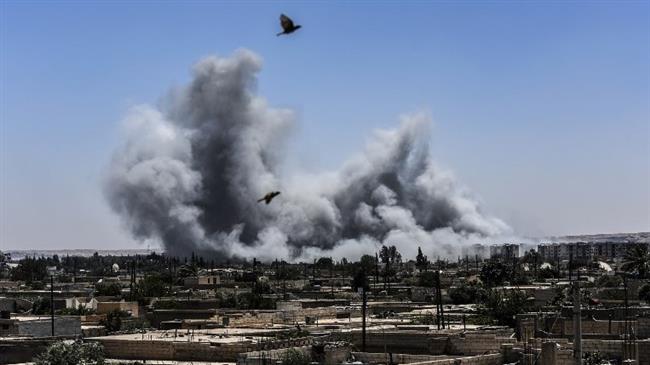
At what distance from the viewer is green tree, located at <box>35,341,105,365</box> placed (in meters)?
26.2

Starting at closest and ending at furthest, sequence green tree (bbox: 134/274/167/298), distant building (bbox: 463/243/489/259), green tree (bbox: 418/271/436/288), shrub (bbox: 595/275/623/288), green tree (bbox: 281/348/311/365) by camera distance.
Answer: green tree (bbox: 281/348/311/365)
shrub (bbox: 595/275/623/288)
green tree (bbox: 134/274/167/298)
green tree (bbox: 418/271/436/288)
distant building (bbox: 463/243/489/259)

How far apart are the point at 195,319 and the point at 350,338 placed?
977 centimetres

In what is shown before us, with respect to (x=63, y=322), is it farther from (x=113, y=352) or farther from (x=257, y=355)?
(x=257, y=355)

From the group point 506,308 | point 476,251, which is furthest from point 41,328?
point 476,251

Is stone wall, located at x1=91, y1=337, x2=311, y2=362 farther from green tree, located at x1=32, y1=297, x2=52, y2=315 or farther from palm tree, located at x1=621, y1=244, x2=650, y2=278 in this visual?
palm tree, located at x1=621, y1=244, x2=650, y2=278

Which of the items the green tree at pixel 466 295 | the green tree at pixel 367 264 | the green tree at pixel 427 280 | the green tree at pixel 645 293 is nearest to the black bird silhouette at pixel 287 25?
the green tree at pixel 645 293

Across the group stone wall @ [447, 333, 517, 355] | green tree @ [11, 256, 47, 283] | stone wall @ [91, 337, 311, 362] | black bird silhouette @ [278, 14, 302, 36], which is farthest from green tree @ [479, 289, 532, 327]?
green tree @ [11, 256, 47, 283]

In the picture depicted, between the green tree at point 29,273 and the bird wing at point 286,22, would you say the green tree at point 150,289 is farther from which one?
the bird wing at point 286,22

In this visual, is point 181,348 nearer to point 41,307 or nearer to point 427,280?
point 41,307

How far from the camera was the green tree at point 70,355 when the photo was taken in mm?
26250

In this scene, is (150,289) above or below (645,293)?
above

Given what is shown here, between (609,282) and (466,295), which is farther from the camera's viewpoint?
(609,282)

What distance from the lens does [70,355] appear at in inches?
1041

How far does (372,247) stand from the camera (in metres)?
118
